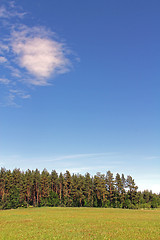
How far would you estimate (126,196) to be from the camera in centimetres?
11219

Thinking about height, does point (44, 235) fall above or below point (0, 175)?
below

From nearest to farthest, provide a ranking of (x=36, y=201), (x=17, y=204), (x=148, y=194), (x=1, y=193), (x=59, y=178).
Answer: (x=17, y=204), (x=1, y=193), (x=36, y=201), (x=59, y=178), (x=148, y=194)

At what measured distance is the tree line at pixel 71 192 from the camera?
4360 inches

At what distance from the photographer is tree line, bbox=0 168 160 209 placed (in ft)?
363

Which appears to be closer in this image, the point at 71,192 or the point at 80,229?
the point at 80,229

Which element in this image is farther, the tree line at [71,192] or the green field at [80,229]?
the tree line at [71,192]

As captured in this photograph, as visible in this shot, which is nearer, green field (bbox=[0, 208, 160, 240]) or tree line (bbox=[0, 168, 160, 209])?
green field (bbox=[0, 208, 160, 240])

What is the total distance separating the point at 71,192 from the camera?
120 metres

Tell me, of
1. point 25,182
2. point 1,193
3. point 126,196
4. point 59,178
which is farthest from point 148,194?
point 1,193

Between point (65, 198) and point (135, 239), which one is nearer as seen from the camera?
point (135, 239)

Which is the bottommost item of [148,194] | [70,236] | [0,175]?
[148,194]

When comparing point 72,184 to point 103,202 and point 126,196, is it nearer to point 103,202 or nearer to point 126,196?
point 103,202

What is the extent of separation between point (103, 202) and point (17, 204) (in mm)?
46976

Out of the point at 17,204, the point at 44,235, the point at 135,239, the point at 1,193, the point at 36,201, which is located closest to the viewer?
the point at 135,239
